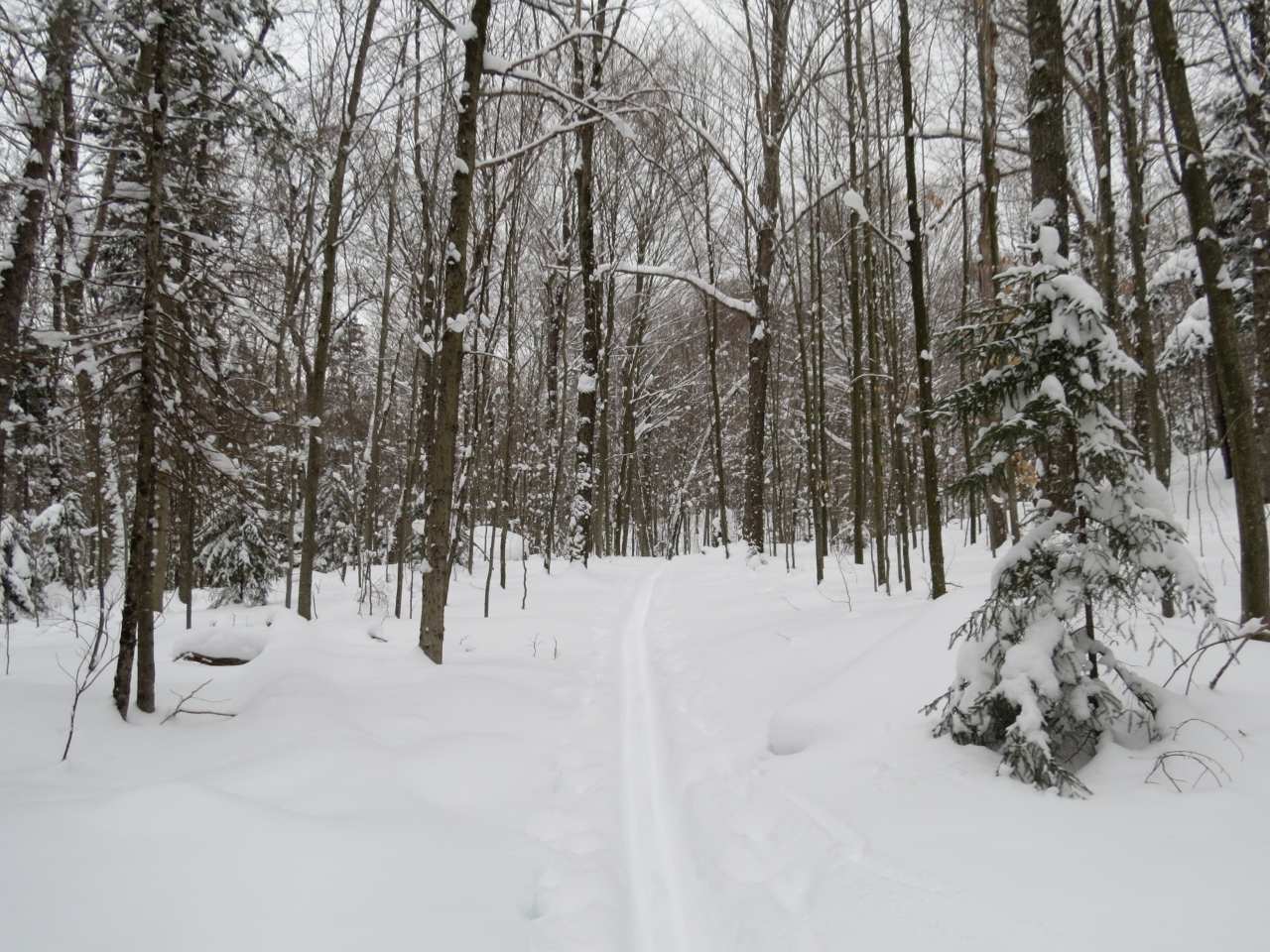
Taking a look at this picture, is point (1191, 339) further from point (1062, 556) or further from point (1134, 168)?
point (1062, 556)

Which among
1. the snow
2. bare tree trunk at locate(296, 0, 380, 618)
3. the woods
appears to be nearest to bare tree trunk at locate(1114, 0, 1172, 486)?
the woods

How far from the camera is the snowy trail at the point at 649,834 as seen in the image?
274 centimetres

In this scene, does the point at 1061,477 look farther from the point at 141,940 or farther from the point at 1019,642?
the point at 141,940

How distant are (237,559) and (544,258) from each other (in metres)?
10.5

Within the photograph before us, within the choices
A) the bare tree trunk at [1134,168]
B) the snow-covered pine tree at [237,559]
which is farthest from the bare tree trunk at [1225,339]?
the snow-covered pine tree at [237,559]

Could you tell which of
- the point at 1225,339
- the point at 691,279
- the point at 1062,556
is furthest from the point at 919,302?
the point at 691,279

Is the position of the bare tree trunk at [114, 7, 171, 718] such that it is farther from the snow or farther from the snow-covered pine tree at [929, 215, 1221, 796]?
the snow

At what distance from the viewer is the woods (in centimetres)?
421

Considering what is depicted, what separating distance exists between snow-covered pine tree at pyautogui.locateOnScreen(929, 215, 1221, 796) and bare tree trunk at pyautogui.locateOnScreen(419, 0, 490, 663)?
473cm

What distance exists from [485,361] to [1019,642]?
30.7 feet

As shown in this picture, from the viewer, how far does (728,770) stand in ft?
14.1

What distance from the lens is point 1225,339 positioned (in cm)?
411

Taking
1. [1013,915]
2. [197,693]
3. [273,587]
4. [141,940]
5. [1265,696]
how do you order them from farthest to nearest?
[273,587], [197,693], [1265,696], [1013,915], [141,940]

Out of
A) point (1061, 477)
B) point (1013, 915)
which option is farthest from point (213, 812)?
point (1061, 477)
